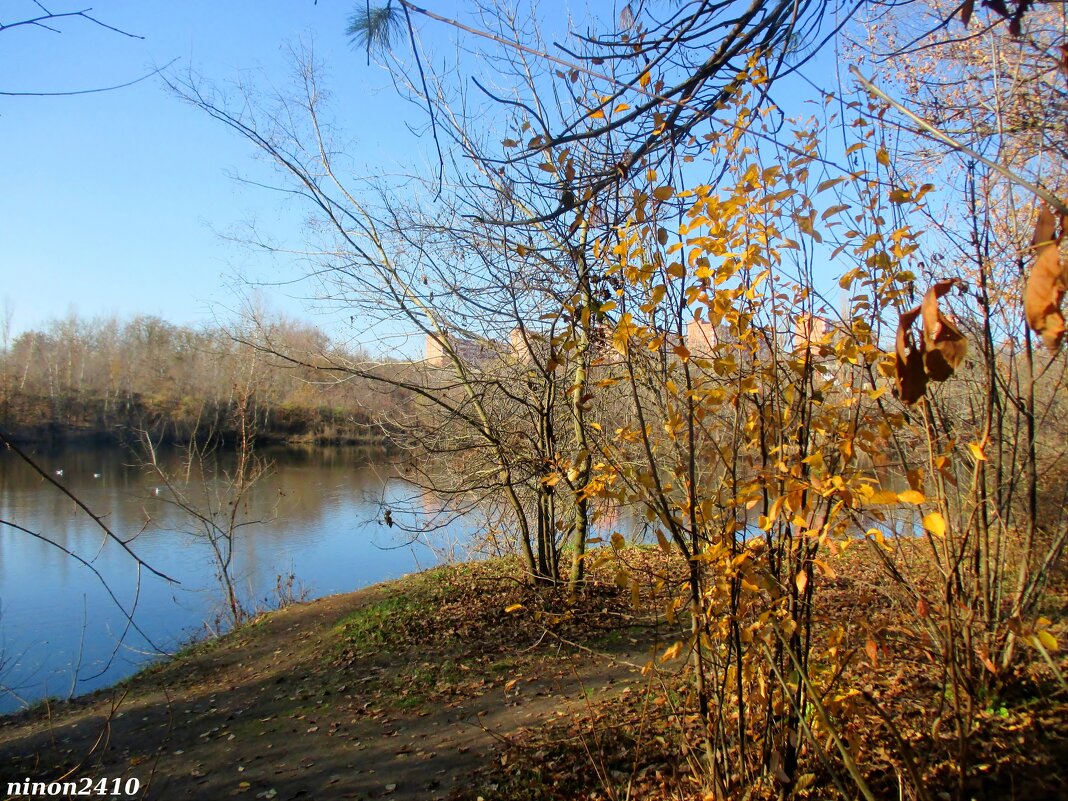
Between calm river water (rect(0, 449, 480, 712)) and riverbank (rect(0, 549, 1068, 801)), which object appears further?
calm river water (rect(0, 449, 480, 712))

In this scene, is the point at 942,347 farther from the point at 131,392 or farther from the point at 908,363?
the point at 131,392

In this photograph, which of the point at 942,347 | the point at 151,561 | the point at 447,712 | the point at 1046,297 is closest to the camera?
the point at 1046,297

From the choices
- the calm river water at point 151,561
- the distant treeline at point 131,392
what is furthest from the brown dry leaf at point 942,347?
the distant treeline at point 131,392

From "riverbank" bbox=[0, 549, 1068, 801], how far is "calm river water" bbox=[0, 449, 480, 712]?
3.38 feet

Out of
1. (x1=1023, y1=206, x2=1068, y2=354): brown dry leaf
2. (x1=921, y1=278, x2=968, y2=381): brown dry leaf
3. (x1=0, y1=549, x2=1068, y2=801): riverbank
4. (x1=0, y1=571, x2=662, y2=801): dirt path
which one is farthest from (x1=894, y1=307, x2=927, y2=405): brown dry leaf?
(x1=0, y1=571, x2=662, y2=801): dirt path

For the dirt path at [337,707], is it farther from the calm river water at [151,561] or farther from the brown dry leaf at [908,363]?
the brown dry leaf at [908,363]

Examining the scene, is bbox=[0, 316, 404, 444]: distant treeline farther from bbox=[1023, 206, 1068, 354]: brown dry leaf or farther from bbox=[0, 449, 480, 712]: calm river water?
bbox=[1023, 206, 1068, 354]: brown dry leaf

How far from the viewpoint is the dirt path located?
4820 millimetres

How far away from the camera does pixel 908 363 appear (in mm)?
971

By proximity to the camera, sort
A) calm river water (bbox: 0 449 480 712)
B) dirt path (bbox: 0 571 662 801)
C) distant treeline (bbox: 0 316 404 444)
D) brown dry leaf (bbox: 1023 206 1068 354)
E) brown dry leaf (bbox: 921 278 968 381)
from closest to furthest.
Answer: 1. brown dry leaf (bbox: 1023 206 1068 354)
2. brown dry leaf (bbox: 921 278 968 381)
3. dirt path (bbox: 0 571 662 801)
4. calm river water (bbox: 0 449 480 712)
5. distant treeline (bbox: 0 316 404 444)

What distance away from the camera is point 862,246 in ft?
7.66

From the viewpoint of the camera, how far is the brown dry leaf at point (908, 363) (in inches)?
37.2

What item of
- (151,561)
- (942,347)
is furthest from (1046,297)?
(151,561)

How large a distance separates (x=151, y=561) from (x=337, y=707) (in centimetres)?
1007
